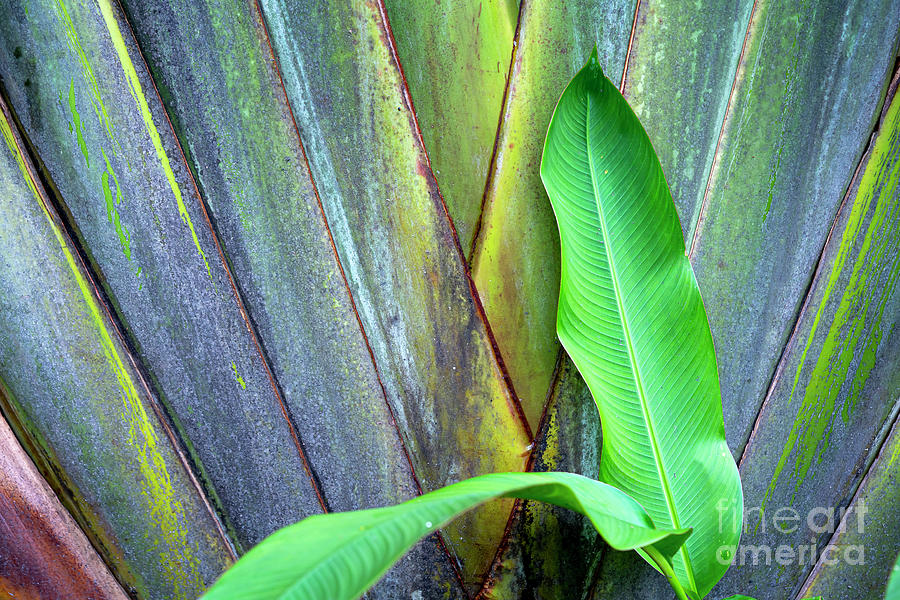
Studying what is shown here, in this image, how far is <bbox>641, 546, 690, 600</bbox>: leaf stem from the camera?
→ 0.37 m

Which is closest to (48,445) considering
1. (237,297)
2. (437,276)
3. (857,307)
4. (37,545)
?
(37,545)

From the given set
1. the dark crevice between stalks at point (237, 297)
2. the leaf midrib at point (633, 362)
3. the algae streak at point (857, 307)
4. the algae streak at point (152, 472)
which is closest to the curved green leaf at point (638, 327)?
the leaf midrib at point (633, 362)

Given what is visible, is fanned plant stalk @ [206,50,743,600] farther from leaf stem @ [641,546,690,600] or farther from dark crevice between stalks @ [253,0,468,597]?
dark crevice between stalks @ [253,0,468,597]

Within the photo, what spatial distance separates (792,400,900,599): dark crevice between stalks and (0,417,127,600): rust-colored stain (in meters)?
0.65

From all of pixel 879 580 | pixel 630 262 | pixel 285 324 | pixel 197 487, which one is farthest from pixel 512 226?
pixel 879 580

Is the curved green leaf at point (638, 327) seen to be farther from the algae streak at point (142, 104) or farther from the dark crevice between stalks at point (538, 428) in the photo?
the algae streak at point (142, 104)

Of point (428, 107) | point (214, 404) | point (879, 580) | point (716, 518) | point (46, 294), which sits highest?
point (428, 107)

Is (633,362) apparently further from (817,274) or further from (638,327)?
(817,274)

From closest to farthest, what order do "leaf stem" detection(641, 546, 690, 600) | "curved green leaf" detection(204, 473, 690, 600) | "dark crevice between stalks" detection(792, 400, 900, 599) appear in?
"curved green leaf" detection(204, 473, 690, 600)
"leaf stem" detection(641, 546, 690, 600)
"dark crevice between stalks" detection(792, 400, 900, 599)

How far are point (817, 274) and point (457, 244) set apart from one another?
Result: 338 millimetres

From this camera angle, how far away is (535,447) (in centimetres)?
46

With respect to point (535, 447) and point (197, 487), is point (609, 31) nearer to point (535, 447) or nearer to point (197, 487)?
point (535, 447)

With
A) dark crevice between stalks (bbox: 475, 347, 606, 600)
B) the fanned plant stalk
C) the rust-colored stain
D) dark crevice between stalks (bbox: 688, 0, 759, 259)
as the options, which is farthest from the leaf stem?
the rust-colored stain

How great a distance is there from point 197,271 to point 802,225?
0.55 meters
